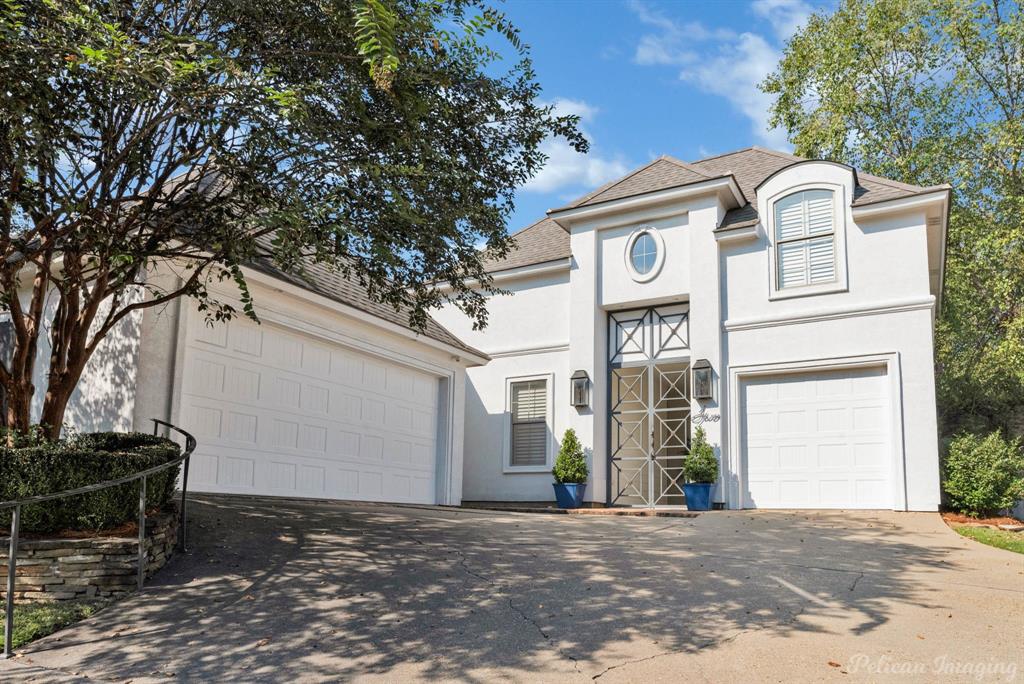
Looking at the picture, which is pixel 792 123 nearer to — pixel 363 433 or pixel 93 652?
→ pixel 363 433

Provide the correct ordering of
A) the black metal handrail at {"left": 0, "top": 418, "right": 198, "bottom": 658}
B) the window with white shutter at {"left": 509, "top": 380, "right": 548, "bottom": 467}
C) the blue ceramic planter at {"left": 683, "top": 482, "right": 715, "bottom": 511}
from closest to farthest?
the black metal handrail at {"left": 0, "top": 418, "right": 198, "bottom": 658} < the blue ceramic planter at {"left": 683, "top": 482, "right": 715, "bottom": 511} < the window with white shutter at {"left": 509, "top": 380, "right": 548, "bottom": 467}

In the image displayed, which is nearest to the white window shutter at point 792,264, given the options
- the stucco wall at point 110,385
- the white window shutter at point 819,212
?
the white window shutter at point 819,212

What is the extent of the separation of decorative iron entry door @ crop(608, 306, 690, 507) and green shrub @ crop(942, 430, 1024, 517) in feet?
15.5

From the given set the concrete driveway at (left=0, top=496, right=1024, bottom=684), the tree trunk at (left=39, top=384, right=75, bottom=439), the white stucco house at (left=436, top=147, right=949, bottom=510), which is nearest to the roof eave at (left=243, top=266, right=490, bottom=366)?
the white stucco house at (left=436, top=147, right=949, bottom=510)

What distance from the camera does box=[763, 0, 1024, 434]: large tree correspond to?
69.5 ft

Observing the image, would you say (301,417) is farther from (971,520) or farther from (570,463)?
(971,520)

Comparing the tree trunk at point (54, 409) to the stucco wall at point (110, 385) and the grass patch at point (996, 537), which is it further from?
the grass patch at point (996, 537)

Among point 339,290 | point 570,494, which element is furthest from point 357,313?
point 570,494

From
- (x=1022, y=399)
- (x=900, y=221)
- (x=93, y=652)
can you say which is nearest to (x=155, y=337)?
(x=93, y=652)

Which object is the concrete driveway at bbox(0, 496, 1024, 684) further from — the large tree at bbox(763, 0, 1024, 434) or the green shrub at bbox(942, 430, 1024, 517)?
the large tree at bbox(763, 0, 1024, 434)

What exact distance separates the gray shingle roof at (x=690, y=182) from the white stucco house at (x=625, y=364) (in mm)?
68

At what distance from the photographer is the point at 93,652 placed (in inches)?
218

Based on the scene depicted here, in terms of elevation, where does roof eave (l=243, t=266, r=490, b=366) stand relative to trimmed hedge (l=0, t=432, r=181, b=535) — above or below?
above

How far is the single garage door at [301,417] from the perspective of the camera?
430 inches
